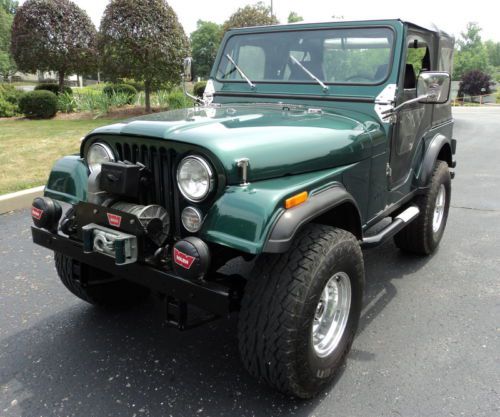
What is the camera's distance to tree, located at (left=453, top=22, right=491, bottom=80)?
72812 mm

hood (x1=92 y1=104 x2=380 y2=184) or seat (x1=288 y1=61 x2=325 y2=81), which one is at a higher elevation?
seat (x1=288 y1=61 x2=325 y2=81)

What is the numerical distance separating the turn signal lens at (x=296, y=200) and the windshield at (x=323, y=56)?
1.48m

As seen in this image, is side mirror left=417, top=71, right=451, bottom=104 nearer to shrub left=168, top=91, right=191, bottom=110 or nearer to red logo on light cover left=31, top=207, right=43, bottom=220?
red logo on light cover left=31, top=207, right=43, bottom=220

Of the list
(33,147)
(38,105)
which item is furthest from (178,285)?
(38,105)

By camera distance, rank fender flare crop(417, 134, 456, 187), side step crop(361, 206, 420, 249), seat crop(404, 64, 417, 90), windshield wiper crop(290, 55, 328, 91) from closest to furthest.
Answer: side step crop(361, 206, 420, 249)
windshield wiper crop(290, 55, 328, 91)
seat crop(404, 64, 417, 90)
fender flare crop(417, 134, 456, 187)

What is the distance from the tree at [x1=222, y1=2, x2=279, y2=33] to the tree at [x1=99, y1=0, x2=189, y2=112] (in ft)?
16.7

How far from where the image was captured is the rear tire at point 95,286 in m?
3.05

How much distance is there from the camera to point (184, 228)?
7.68 ft

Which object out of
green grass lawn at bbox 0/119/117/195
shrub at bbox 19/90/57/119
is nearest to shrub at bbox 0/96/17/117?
shrub at bbox 19/90/57/119

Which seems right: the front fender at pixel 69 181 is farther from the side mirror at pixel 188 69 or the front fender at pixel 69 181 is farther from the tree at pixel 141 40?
the tree at pixel 141 40

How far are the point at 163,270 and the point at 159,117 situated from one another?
39.4 inches

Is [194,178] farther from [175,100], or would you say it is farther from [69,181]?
[175,100]

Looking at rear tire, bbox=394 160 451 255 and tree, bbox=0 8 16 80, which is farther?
tree, bbox=0 8 16 80

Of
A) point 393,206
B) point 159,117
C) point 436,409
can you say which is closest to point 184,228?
point 159,117
